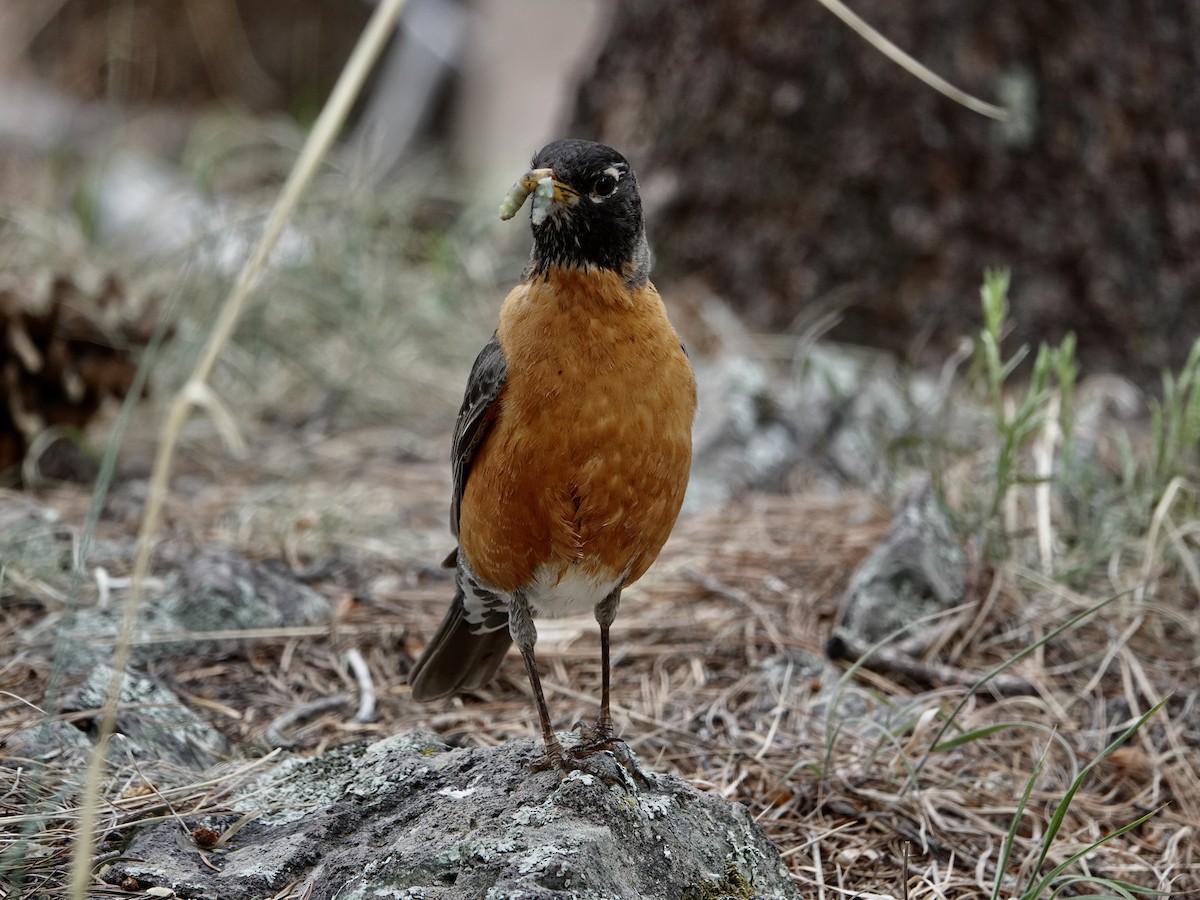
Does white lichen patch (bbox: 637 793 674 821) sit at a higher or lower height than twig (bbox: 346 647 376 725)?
higher

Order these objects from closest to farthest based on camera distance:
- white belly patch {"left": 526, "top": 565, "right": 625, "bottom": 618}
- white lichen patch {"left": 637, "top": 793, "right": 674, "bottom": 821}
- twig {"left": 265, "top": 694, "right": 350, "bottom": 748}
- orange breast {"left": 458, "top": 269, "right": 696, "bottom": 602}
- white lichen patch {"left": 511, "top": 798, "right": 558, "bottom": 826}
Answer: white lichen patch {"left": 511, "top": 798, "right": 558, "bottom": 826} → white lichen patch {"left": 637, "top": 793, "right": 674, "bottom": 821} → orange breast {"left": 458, "top": 269, "right": 696, "bottom": 602} → white belly patch {"left": 526, "top": 565, "right": 625, "bottom": 618} → twig {"left": 265, "top": 694, "right": 350, "bottom": 748}

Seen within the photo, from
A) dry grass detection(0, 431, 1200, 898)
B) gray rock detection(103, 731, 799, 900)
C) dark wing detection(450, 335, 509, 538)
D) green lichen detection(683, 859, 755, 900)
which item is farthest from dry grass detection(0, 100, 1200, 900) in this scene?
dark wing detection(450, 335, 509, 538)

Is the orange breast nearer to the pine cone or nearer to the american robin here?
the american robin

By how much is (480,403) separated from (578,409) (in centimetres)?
33

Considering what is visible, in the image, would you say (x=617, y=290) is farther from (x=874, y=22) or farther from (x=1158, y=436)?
(x=874, y=22)

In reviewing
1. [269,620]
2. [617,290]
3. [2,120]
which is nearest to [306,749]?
[269,620]

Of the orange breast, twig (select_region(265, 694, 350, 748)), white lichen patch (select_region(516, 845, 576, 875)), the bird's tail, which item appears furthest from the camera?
the bird's tail

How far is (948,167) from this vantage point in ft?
19.5

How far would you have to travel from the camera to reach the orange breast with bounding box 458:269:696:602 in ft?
9.15

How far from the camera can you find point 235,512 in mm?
4562

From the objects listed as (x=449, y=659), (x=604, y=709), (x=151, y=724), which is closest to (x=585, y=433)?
(x=604, y=709)

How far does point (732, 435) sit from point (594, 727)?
2.66m

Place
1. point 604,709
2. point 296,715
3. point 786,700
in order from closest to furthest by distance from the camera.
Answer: point 604,709 → point 296,715 → point 786,700

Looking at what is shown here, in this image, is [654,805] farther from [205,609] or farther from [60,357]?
[60,357]
